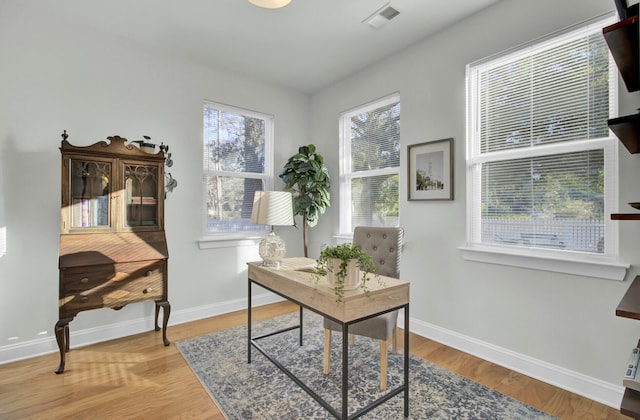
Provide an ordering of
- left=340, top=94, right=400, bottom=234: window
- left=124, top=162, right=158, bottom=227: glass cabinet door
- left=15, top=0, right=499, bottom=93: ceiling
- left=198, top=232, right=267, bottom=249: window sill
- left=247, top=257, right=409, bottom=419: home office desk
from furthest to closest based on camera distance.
A: left=198, top=232, right=267, bottom=249: window sill → left=340, top=94, right=400, bottom=234: window → left=124, top=162, right=158, bottom=227: glass cabinet door → left=15, top=0, right=499, bottom=93: ceiling → left=247, top=257, right=409, bottom=419: home office desk

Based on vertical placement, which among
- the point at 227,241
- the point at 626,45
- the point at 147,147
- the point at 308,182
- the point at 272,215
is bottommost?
the point at 227,241

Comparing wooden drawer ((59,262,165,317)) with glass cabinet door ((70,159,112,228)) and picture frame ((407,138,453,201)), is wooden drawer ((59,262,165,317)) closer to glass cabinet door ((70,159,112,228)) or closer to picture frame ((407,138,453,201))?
glass cabinet door ((70,159,112,228))

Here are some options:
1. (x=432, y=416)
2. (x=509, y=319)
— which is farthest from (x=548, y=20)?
(x=432, y=416)

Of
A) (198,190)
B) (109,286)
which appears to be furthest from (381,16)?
(109,286)

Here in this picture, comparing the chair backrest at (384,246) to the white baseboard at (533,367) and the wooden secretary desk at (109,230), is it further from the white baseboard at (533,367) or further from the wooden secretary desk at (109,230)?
the wooden secretary desk at (109,230)

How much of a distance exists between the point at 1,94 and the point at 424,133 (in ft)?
11.7

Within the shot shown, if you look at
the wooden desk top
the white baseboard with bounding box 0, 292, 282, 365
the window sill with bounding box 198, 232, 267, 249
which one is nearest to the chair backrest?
the wooden desk top

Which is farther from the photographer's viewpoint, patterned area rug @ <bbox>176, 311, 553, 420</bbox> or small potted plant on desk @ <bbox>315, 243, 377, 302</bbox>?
patterned area rug @ <bbox>176, 311, 553, 420</bbox>

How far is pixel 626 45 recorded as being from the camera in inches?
52.1

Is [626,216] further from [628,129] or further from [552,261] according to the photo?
[552,261]

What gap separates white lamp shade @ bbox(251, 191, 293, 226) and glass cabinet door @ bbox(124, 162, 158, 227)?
1229 mm

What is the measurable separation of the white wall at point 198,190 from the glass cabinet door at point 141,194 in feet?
1.26

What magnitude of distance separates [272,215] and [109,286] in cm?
150

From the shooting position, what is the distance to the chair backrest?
2367 millimetres
